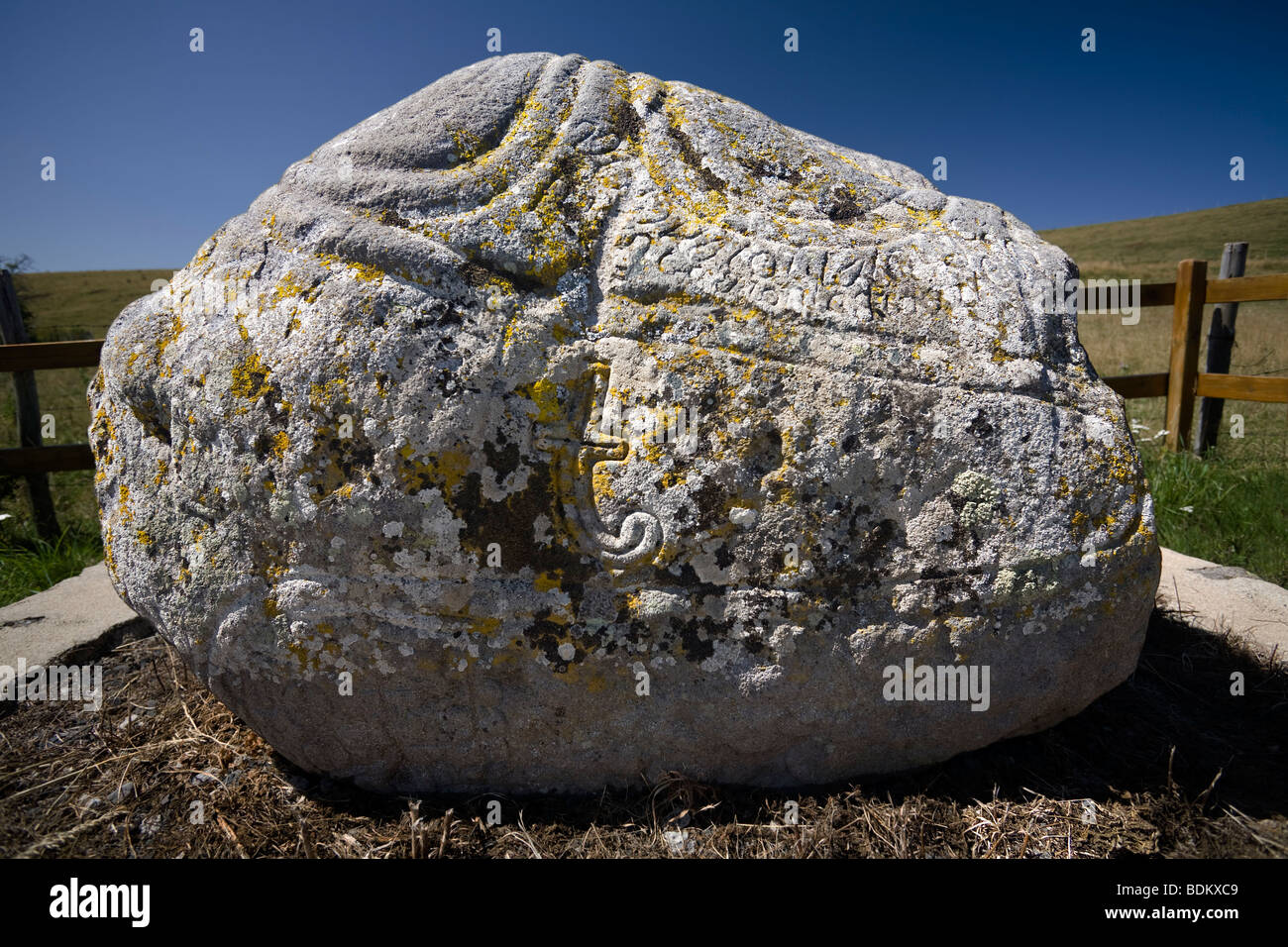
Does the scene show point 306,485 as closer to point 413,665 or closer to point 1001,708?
point 413,665

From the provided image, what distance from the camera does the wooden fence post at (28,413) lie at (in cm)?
455

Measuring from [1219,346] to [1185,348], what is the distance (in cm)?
52

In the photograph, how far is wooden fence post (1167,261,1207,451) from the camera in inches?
194

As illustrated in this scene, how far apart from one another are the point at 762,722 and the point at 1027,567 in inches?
33.7

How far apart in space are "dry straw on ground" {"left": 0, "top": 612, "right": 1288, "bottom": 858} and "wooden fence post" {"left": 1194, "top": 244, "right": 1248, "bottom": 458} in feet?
10.6

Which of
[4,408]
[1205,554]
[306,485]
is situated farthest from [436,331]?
[4,408]

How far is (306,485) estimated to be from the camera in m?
2.01

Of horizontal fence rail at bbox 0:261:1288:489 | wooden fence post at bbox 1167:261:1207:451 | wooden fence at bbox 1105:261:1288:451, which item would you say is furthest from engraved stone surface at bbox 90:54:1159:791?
wooden fence post at bbox 1167:261:1207:451

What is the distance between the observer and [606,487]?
2033 mm

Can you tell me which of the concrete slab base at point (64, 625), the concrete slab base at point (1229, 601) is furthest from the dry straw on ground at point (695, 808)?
the concrete slab base at point (1229, 601)

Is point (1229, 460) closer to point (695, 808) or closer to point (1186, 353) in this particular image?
point (1186, 353)

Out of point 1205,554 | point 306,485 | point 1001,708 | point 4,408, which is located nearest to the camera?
point 306,485

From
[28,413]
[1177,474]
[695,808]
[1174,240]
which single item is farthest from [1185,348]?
[1174,240]

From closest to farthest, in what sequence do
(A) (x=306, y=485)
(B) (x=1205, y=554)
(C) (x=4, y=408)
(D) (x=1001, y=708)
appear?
(A) (x=306, y=485) → (D) (x=1001, y=708) → (B) (x=1205, y=554) → (C) (x=4, y=408)
